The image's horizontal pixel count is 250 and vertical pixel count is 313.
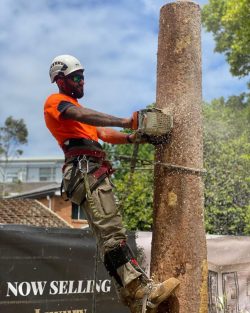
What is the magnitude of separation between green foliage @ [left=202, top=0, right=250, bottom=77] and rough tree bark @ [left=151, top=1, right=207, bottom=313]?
918 cm

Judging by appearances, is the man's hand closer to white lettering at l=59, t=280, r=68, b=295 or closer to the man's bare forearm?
the man's bare forearm

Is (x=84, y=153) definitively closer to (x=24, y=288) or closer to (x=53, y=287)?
(x=24, y=288)

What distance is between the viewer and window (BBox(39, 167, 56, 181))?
57603mm

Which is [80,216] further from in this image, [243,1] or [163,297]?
[163,297]

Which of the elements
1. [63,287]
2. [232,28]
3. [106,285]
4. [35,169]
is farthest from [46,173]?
[63,287]

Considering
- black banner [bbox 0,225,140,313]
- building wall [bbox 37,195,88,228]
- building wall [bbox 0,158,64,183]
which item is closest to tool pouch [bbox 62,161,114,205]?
black banner [bbox 0,225,140,313]

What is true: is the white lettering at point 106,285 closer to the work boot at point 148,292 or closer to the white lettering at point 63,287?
the white lettering at point 63,287

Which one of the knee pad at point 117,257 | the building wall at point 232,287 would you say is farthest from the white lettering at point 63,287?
the knee pad at point 117,257

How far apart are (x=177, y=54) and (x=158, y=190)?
1.08m

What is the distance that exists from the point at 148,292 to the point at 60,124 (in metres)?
1.42

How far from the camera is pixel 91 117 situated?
156 inches

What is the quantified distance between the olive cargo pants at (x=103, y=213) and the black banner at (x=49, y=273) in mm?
2659

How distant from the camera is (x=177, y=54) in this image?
431cm

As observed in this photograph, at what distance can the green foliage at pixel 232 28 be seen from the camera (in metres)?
13.4
